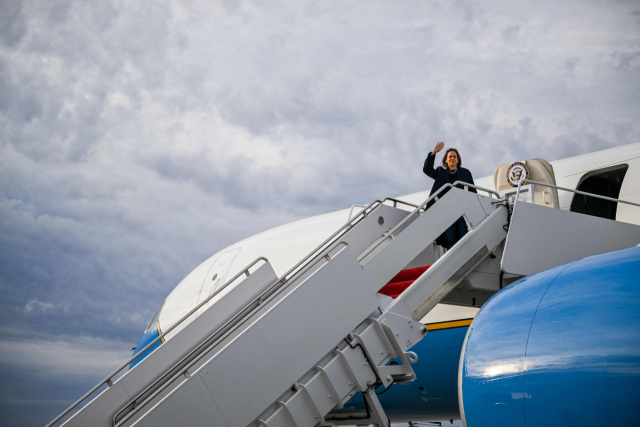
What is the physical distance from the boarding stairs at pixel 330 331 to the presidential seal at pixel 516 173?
1.10 meters

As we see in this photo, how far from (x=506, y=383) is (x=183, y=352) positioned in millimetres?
3599

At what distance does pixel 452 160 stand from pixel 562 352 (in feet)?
12.3

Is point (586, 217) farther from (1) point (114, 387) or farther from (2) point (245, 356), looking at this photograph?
(1) point (114, 387)

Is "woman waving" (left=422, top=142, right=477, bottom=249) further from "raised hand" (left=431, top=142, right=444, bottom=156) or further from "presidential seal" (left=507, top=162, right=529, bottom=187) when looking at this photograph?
Answer: "presidential seal" (left=507, top=162, right=529, bottom=187)

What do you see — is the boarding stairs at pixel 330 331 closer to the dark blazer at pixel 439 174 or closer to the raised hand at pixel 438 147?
the dark blazer at pixel 439 174

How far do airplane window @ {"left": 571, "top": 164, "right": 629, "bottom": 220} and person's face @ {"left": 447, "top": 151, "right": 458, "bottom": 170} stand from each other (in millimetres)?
1653

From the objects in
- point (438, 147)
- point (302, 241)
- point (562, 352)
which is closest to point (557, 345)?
point (562, 352)

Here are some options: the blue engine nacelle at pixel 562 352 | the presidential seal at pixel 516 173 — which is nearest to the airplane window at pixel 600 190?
the presidential seal at pixel 516 173

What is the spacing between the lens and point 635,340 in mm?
3408

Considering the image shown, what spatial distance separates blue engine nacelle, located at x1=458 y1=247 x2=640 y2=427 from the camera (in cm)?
339

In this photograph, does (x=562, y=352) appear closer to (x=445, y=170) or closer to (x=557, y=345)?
(x=557, y=345)

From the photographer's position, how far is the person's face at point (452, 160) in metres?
6.99

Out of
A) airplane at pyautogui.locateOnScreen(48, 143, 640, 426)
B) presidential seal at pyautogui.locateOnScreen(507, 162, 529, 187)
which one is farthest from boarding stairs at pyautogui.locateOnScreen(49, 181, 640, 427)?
presidential seal at pyautogui.locateOnScreen(507, 162, 529, 187)

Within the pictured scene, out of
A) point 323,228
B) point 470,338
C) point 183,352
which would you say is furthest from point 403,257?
point 323,228
